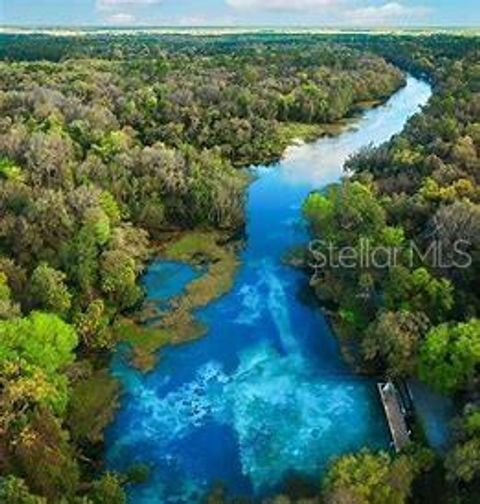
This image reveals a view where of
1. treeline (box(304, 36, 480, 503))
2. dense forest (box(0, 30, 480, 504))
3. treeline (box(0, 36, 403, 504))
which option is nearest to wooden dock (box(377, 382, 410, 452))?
treeline (box(304, 36, 480, 503))

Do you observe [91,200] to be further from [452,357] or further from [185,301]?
[452,357]

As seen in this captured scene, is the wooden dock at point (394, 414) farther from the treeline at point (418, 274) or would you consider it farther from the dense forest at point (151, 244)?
the dense forest at point (151, 244)

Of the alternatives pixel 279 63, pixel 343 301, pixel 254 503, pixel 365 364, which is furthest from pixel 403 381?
pixel 279 63

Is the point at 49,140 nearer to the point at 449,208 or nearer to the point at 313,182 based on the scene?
the point at 313,182

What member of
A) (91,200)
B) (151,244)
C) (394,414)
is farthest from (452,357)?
(151,244)

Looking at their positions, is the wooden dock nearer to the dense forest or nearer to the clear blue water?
the clear blue water
